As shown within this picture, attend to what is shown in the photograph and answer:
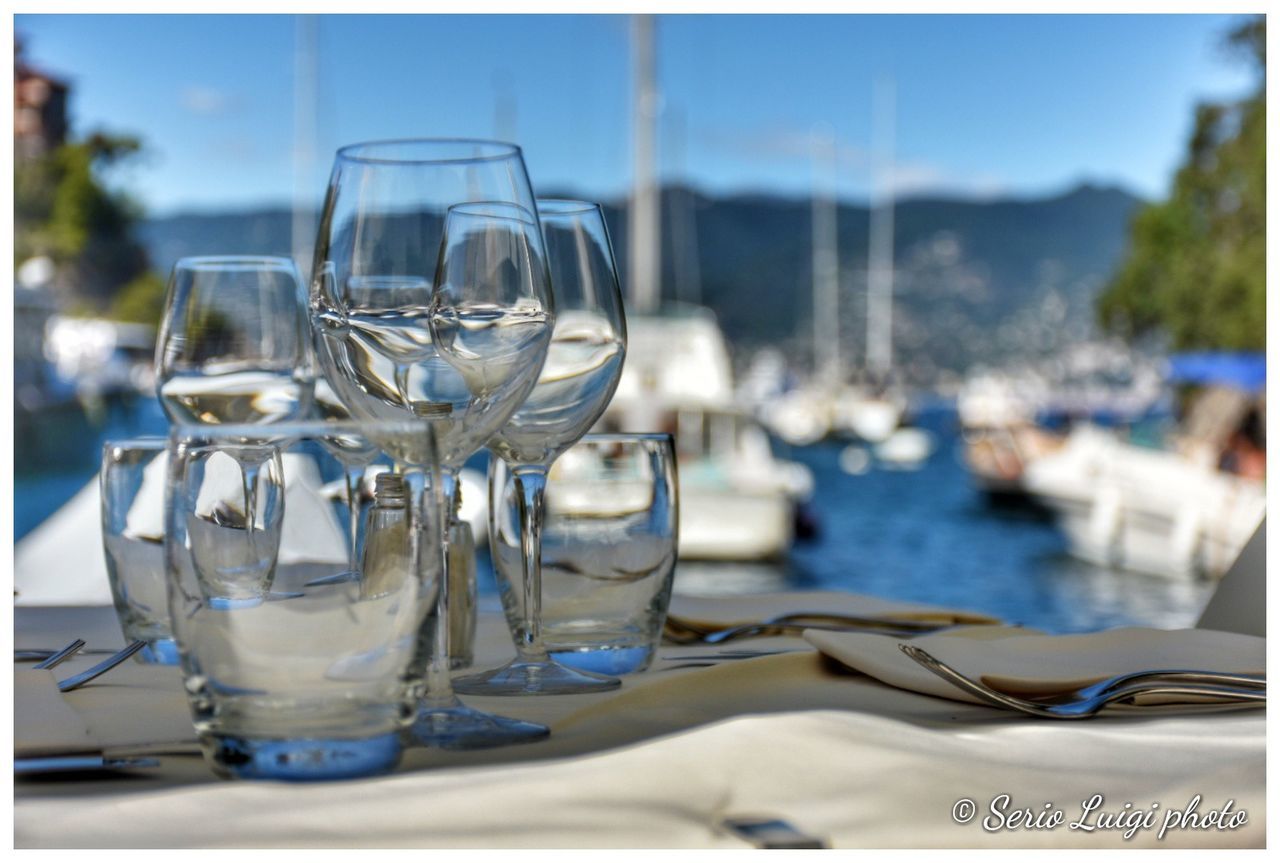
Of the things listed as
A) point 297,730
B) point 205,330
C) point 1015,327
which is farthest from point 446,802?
point 1015,327

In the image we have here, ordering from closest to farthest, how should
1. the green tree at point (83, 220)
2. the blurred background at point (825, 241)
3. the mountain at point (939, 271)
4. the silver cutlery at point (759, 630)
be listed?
the silver cutlery at point (759, 630)
the blurred background at point (825, 241)
the green tree at point (83, 220)
the mountain at point (939, 271)

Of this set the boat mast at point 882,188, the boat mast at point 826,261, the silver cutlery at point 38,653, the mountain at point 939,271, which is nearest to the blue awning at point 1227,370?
the boat mast at point 882,188

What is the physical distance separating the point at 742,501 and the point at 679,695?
15.5m

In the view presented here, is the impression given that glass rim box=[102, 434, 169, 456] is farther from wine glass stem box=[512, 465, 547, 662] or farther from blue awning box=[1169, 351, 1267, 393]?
blue awning box=[1169, 351, 1267, 393]

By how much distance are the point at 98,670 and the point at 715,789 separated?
1.54 feet

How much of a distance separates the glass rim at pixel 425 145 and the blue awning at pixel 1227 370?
21724 millimetres

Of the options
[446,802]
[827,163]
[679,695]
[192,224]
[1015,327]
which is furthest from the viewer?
[1015,327]

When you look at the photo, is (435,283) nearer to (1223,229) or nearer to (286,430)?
(286,430)

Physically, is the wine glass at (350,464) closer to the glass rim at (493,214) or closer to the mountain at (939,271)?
the glass rim at (493,214)

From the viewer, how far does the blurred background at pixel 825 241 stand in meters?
16.7

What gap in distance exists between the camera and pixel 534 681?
91 centimetres

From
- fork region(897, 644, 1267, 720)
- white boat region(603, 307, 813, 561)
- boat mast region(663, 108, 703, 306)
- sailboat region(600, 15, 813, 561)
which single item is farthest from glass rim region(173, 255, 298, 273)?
boat mast region(663, 108, 703, 306)

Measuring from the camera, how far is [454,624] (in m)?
1.03

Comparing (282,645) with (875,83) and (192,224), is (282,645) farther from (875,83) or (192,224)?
(875,83)
